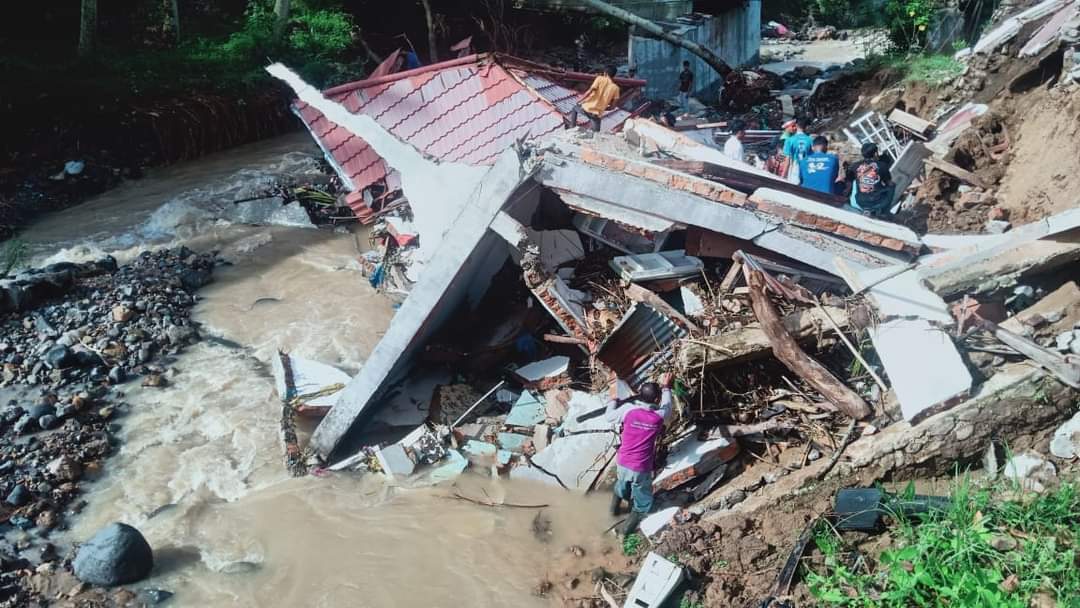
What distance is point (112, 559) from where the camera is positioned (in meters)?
5.62

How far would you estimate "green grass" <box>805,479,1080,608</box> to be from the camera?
4.39 metres

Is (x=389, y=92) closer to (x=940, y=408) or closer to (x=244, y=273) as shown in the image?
(x=244, y=273)

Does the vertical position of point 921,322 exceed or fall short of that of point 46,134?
it falls short

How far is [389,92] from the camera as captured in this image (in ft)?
34.5

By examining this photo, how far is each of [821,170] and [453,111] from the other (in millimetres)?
4726

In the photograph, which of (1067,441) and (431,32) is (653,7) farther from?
(1067,441)

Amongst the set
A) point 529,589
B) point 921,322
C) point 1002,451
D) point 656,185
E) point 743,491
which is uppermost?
point 656,185

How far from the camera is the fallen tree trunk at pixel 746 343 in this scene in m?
6.10

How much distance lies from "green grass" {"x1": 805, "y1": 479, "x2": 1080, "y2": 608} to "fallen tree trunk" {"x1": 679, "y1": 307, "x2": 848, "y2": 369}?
1.56 metres

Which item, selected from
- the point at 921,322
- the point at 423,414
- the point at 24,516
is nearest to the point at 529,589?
the point at 423,414

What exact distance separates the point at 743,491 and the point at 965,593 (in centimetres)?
162

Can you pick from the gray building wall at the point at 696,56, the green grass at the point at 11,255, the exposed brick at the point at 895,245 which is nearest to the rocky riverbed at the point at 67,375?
the green grass at the point at 11,255

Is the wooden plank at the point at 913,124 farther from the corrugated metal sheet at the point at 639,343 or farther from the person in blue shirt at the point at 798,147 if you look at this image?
the corrugated metal sheet at the point at 639,343

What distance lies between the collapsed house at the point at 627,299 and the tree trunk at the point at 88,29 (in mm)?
10305
